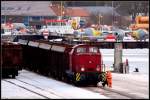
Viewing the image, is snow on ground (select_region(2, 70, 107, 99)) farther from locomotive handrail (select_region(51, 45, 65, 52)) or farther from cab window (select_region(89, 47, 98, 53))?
cab window (select_region(89, 47, 98, 53))

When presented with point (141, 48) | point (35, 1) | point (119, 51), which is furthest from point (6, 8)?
point (119, 51)

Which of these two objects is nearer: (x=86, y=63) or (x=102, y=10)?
(x=86, y=63)

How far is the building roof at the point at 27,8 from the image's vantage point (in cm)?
15125

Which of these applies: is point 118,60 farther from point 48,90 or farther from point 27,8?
point 27,8

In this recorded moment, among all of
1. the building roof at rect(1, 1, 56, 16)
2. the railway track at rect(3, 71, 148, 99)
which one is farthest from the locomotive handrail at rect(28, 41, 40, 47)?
the building roof at rect(1, 1, 56, 16)

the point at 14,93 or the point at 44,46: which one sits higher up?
the point at 44,46

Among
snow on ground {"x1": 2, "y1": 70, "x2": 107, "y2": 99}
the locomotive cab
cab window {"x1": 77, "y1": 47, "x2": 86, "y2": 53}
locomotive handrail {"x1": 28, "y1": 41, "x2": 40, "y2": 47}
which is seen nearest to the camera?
snow on ground {"x1": 2, "y1": 70, "x2": 107, "y2": 99}

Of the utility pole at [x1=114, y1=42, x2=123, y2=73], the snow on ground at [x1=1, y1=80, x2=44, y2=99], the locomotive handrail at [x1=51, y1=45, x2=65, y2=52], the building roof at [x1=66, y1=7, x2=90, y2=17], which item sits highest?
→ the building roof at [x1=66, y1=7, x2=90, y2=17]

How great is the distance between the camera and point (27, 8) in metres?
156

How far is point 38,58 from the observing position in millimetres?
39250

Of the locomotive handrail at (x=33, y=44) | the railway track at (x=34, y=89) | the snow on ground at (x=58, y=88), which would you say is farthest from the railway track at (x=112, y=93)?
the locomotive handrail at (x=33, y=44)

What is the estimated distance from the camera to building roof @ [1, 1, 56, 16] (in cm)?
15125

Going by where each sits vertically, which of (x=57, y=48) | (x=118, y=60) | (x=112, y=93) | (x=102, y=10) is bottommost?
(x=112, y=93)

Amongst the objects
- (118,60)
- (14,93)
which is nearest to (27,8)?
(118,60)
